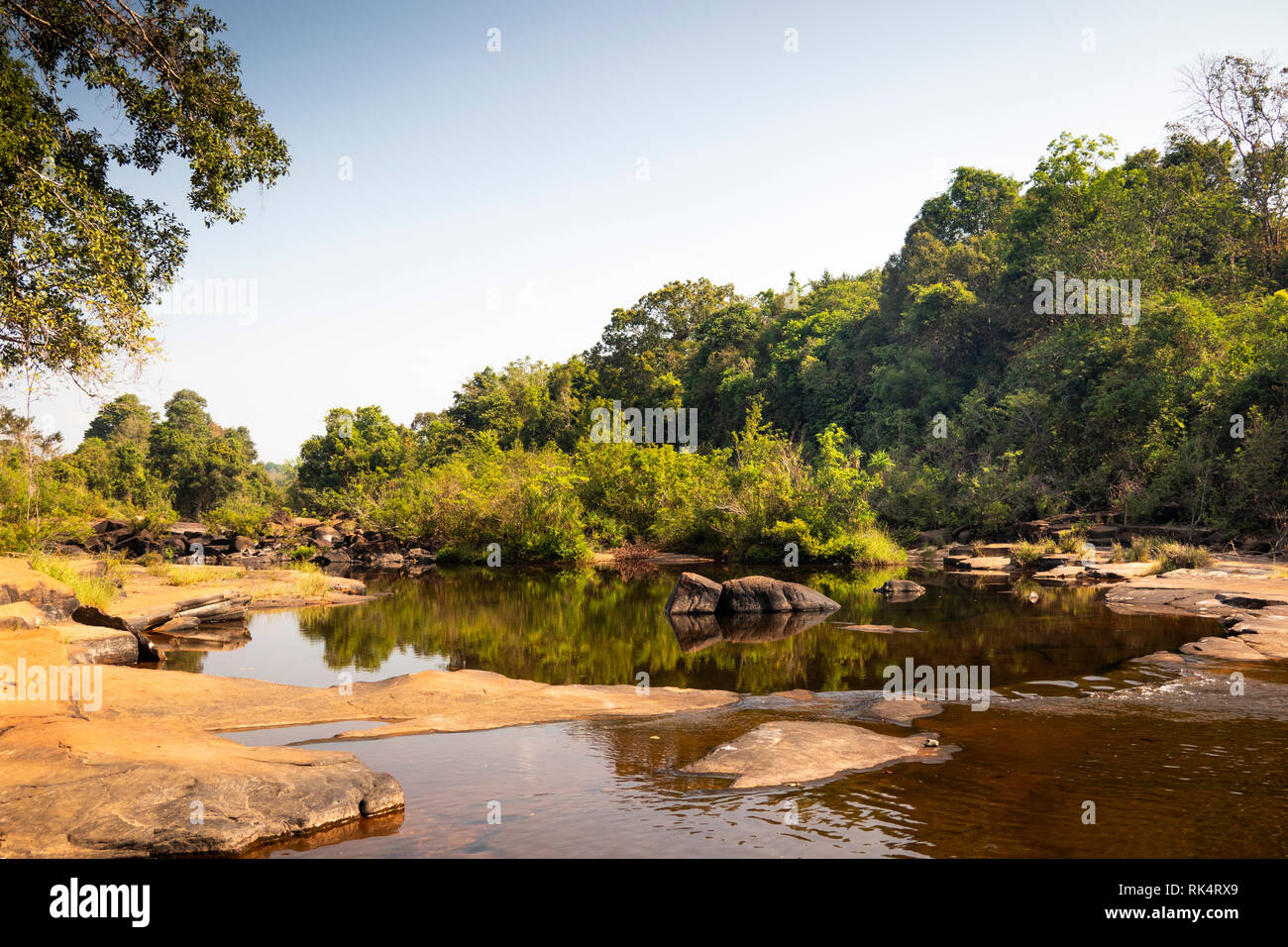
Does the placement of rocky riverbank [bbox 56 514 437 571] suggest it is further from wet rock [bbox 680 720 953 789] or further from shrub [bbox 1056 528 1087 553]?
wet rock [bbox 680 720 953 789]

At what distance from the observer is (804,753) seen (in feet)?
25.5

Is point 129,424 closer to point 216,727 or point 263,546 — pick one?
point 263,546

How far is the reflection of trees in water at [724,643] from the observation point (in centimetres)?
1262

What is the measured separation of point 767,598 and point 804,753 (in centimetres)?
1152

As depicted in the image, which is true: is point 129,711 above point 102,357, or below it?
below

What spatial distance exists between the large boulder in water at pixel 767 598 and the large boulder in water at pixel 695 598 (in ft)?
0.81

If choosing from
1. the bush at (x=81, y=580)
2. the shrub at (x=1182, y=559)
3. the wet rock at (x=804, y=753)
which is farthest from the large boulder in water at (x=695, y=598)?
the shrub at (x=1182, y=559)

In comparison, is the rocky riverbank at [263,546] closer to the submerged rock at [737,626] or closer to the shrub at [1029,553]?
the submerged rock at [737,626]

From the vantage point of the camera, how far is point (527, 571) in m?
31.9

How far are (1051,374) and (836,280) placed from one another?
32445mm

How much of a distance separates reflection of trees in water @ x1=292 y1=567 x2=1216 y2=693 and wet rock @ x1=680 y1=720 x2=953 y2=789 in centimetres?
297

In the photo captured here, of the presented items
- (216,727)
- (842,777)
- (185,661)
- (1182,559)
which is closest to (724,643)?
(842,777)
